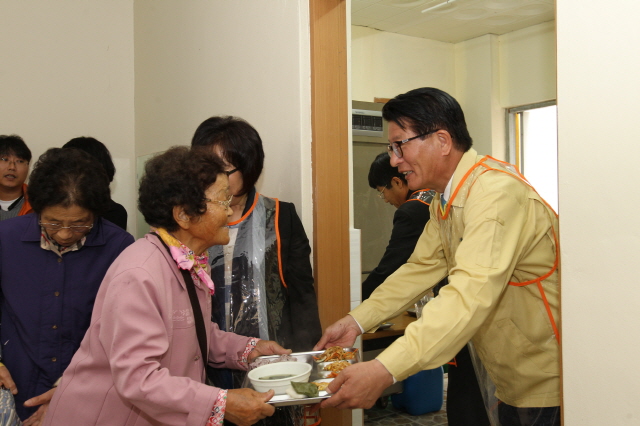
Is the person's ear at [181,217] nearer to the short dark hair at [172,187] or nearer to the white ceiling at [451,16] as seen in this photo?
the short dark hair at [172,187]

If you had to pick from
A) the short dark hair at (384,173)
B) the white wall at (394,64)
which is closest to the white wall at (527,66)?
the white wall at (394,64)

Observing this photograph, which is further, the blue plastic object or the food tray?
the blue plastic object

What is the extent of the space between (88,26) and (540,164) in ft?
15.5

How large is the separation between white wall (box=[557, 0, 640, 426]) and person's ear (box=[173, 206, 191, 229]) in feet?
3.20

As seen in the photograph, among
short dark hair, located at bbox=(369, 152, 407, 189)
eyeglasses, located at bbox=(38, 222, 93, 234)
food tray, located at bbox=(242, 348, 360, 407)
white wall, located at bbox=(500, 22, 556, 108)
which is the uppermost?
white wall, located at bbox=(500, 22, 556, 108)

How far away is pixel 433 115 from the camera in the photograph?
6.15 feet

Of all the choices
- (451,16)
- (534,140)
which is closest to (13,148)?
(451,16)

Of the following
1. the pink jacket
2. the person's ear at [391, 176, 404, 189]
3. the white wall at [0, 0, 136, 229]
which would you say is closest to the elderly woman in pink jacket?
the pink jacket

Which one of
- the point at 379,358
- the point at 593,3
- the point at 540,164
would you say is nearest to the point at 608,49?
the point at 593,3

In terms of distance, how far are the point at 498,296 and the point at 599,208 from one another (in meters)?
0.43

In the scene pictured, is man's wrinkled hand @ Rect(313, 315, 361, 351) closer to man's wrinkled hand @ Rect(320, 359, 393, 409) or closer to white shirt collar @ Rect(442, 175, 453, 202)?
man's wrinkled hand @ Rect(320, 359, 393, 409)

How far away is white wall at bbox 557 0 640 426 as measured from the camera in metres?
1.14

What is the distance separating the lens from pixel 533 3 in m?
5.00

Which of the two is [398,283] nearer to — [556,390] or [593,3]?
[556,390]
